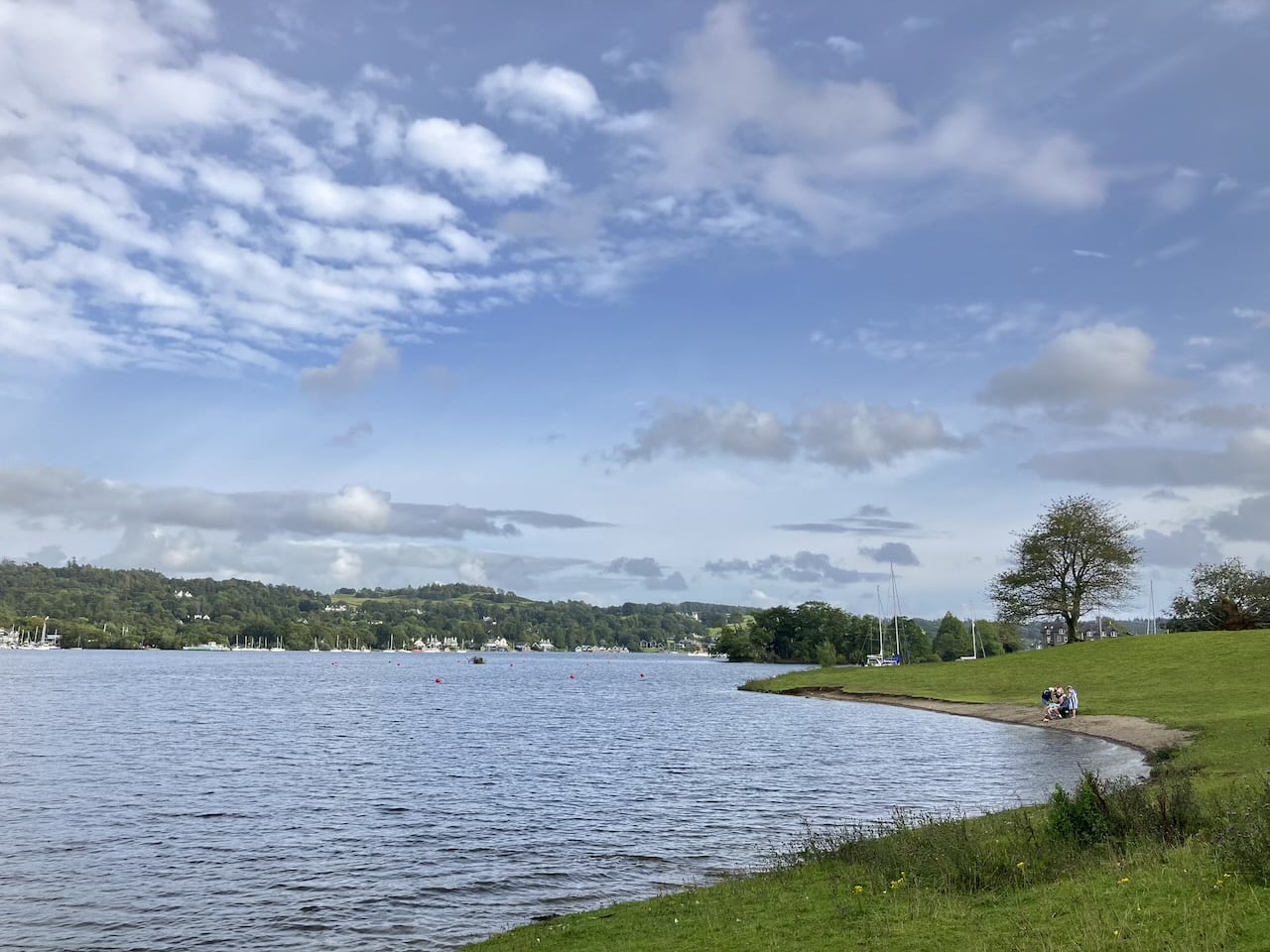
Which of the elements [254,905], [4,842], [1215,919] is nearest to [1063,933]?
[1215,919]

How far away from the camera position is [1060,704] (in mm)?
68812

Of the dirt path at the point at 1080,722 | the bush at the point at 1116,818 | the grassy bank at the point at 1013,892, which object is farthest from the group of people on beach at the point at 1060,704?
the bush at the point at 1116,818

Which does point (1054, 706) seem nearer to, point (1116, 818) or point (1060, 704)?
point (1060, 704)

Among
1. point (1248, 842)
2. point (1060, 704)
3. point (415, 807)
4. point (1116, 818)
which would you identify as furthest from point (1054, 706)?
point (1248, 842)

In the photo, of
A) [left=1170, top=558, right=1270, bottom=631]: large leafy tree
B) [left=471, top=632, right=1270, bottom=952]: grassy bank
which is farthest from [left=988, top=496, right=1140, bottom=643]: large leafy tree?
[left=471, top=632, right=1270, bottom=952]: grassy bank

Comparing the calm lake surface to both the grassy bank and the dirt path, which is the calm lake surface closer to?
the dirt path

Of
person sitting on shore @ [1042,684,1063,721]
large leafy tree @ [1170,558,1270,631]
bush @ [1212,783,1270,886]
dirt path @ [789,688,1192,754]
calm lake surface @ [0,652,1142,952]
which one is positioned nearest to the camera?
Answer: bush @ [1212,783,1270,886]

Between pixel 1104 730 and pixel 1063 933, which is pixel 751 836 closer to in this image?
pixel 1063 933

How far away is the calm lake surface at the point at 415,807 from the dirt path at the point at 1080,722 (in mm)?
2078

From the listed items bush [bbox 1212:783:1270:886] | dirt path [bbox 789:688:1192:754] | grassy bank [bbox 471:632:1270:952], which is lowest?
dirt path [bbox 789:688:1192:754]

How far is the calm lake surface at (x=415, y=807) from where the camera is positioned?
25781mm

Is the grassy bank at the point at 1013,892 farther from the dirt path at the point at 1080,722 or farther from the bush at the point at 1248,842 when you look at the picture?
the dirt path at the point at 1080,722

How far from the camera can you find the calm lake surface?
84.6ft

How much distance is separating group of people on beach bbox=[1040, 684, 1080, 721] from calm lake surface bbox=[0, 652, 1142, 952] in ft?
13.1
